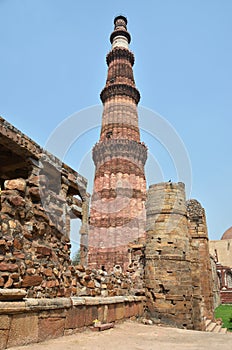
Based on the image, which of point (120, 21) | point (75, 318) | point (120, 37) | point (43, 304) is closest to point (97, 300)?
point (75, 318)

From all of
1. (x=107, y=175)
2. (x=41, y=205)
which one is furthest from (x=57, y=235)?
(x=107, y=175)

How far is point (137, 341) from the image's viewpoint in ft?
12.1

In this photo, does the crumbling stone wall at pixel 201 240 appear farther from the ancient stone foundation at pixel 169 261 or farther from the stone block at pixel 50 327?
the stone block at pixel 50 327

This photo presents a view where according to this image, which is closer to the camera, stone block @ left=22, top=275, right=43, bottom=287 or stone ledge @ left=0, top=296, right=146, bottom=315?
stone ledge @ left=0, top=296, right=146, bottom=315

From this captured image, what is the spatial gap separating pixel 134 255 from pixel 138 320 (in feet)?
6.26

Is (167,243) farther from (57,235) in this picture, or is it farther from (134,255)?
(57,235)

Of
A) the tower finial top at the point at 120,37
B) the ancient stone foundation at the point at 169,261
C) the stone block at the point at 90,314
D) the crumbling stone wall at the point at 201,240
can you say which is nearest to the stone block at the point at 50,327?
the stone block at the point at 90,314

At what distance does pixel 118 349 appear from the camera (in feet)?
10.3

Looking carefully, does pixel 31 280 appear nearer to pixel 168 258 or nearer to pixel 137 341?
pixel 137 341

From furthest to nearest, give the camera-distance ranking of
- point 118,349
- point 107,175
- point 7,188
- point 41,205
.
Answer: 1. point 107,175
2. point 41,205
3. point 7,188
4. point 118,349

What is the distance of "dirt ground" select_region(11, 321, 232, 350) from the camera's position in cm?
319

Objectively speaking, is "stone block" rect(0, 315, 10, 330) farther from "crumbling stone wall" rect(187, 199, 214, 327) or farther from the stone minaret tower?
the stone minaret tower

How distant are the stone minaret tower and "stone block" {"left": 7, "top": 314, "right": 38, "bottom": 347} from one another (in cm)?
1387

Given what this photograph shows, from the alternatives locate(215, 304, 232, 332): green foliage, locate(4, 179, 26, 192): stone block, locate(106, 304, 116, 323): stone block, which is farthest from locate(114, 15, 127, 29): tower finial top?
locate(106, 304, 116, 323): stone block
